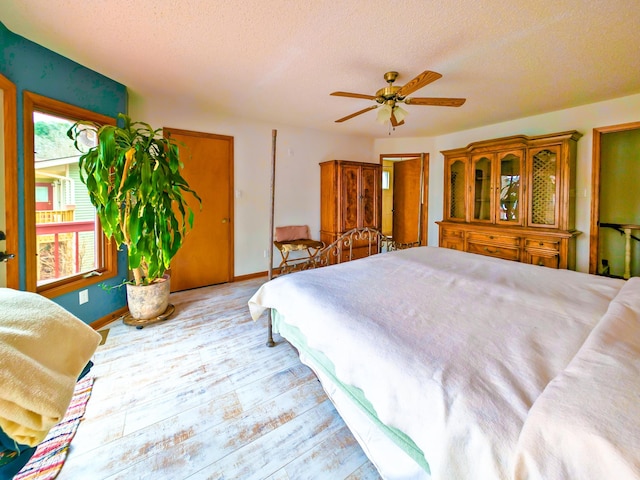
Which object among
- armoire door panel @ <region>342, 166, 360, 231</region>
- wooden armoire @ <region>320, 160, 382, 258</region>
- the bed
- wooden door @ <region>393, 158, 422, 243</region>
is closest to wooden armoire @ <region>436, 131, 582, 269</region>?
A: wooden door @ <region>393, 158, 422, 243</region>

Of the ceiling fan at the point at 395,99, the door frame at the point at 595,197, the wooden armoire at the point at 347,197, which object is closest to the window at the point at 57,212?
the ceiling fan at the point at 395,99

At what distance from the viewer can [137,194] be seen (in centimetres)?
231

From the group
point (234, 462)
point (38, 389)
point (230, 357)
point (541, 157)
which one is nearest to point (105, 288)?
point (230, 357)

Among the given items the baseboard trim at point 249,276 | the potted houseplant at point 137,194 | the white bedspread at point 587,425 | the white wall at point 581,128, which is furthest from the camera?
the baseboard trim at point 249,276

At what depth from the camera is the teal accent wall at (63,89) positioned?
6.17 ft

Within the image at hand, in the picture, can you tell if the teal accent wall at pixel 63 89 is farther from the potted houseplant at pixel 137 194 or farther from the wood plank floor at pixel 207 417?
the wood plank floor at pixel 207 417

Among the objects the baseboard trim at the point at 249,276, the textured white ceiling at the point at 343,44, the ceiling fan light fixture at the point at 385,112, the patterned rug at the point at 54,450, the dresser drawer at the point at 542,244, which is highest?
the textured white ceiling at the point at 343,44

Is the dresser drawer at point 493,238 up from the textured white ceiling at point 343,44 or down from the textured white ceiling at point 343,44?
down

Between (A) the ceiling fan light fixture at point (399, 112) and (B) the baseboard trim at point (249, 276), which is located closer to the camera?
(A) the ceiling fan light fixture at point (399, 112)

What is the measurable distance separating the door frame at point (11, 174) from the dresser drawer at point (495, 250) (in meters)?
4.64

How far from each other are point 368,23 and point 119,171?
7.24 feet

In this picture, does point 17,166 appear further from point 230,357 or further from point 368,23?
point 368,23

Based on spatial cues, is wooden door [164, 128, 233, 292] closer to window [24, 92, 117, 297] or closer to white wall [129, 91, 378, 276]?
white wall [129, 91, 378, 276]

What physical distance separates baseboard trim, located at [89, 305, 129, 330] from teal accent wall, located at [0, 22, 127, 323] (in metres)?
0.04
